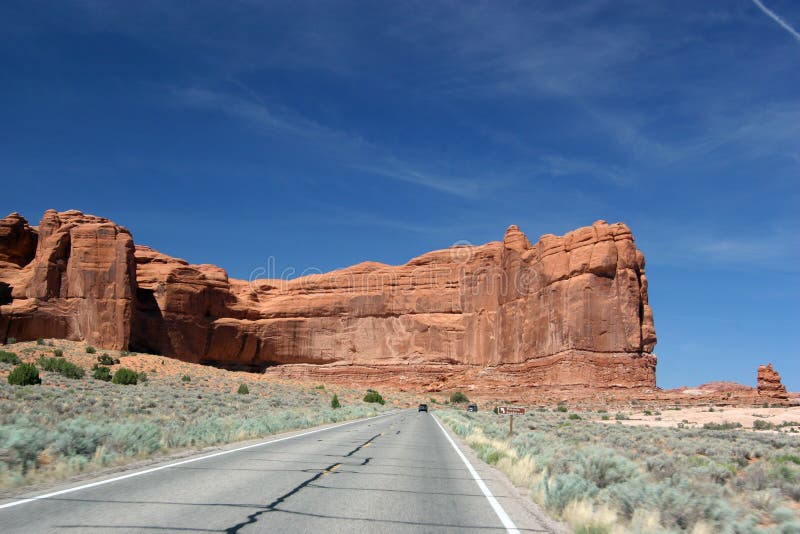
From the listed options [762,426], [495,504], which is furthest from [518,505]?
[762,426]

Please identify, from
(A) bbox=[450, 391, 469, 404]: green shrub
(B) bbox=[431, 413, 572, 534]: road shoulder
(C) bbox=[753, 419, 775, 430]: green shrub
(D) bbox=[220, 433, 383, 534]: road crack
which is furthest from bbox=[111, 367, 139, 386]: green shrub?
(A) bbox=[450, 391, 469, 404]: green shrub

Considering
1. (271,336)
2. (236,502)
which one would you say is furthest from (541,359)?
(236,502)

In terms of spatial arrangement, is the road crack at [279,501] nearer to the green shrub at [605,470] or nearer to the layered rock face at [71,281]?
the green shrub at [605,470]

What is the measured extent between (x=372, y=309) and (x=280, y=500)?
293 ft

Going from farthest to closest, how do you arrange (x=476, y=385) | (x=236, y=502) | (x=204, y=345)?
(x=204, y=345), (x=476, y=385), (x=236, y=502)

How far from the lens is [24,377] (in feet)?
109

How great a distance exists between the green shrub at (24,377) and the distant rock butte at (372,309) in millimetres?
41030

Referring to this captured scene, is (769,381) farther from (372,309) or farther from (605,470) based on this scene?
(605,470)

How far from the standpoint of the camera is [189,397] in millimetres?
36500

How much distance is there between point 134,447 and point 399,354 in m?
81.5

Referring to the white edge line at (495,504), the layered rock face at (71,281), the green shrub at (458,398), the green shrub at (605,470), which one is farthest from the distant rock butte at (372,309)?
the green shrub at (605,470)

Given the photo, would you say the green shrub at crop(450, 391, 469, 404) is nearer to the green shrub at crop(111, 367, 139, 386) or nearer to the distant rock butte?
the distant rock butte

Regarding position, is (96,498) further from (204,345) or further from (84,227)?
(204,345)

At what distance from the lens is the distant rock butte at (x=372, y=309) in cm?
7319
